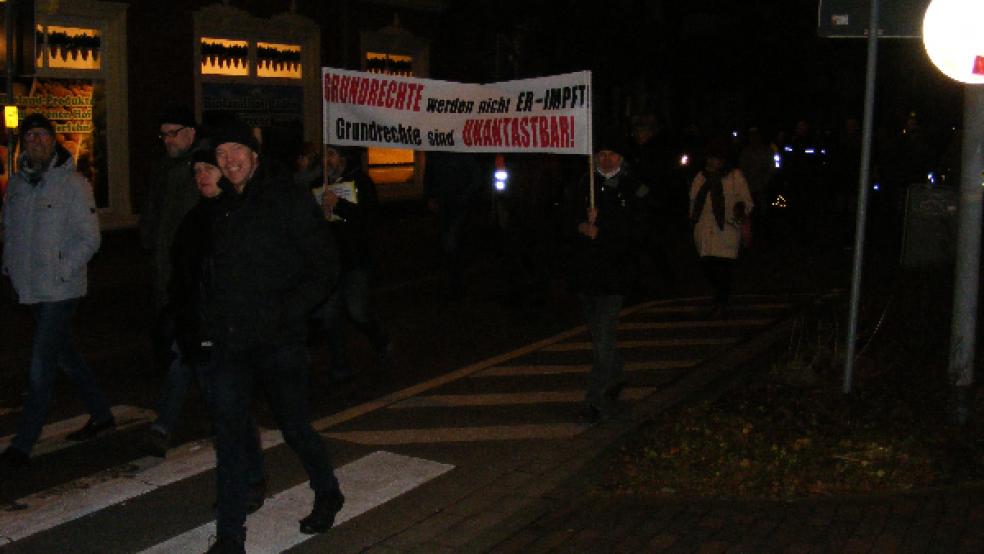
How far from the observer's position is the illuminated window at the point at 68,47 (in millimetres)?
17391

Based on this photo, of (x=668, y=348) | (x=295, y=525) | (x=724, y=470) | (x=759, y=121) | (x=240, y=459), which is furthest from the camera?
(x=759, y=121)

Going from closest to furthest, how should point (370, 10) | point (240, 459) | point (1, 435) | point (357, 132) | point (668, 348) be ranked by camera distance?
point (240, 459)
point (1, 435)
point (357, 132)
point (668, 348)
point (370, 10)

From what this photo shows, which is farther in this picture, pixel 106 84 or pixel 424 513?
pixel 106 84

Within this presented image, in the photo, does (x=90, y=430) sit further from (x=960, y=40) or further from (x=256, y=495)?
(x=960, y=40)

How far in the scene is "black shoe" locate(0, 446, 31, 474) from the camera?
6633mm

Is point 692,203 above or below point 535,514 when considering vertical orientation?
above

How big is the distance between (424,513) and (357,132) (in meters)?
3.32

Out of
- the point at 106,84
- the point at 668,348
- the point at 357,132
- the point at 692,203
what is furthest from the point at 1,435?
the point at 106,84

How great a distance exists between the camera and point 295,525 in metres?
5.74

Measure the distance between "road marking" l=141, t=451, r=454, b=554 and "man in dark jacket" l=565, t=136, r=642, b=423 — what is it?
131cm

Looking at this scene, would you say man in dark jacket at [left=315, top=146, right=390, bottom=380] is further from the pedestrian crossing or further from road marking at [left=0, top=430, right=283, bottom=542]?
road marking at [left=0, top=430, right=283, bottom=542]

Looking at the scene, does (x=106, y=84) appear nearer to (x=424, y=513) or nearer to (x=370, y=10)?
(x=370, y=10)

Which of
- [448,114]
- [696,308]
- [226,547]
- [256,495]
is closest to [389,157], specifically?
[696,308]

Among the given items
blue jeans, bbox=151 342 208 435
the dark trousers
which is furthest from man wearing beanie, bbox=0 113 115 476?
the dark trousers
